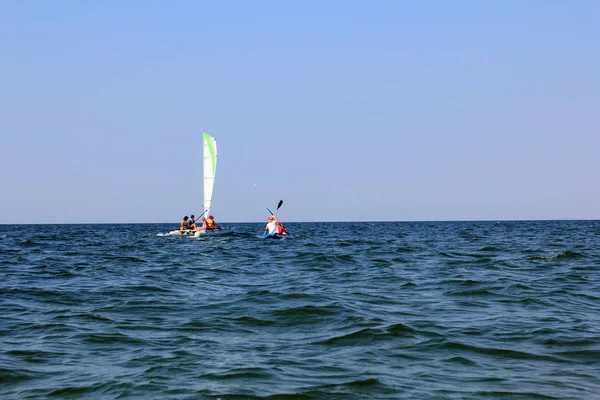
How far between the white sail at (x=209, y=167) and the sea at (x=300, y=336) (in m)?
30.7

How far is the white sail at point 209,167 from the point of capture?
49.9 metres

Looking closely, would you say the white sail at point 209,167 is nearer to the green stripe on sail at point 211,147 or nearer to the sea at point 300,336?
the green stripe on sail at point 211,147

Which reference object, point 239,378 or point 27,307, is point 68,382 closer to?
point 239,378

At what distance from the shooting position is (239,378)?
741cm

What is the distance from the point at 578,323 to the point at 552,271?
32.9 feet

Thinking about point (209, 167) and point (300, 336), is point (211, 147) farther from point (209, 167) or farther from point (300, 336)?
point (300, 336)

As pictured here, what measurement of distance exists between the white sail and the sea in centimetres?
3069

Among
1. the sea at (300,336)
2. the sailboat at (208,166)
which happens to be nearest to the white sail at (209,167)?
the sailboat at (208,166)

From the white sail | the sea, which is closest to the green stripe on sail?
the white sail

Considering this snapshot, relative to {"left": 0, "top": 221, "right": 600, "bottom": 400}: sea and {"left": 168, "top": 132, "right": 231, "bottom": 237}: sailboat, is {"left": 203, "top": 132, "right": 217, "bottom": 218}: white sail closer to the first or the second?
{"left": 168, "top": 132, "right": 231, "bottom": 237}: sailboat

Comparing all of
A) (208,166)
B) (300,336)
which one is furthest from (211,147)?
(300,336)

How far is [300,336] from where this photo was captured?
10.0m

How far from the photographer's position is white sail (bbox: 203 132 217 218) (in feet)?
164

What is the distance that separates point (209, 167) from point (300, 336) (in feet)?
135
